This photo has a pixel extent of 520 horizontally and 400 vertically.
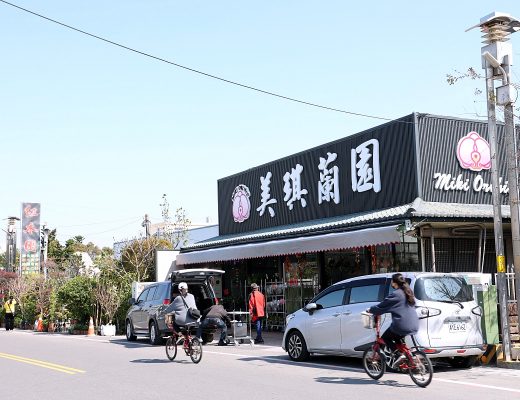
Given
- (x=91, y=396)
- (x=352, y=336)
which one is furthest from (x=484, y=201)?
(x=91, y=396)

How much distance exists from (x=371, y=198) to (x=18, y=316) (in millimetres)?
23183

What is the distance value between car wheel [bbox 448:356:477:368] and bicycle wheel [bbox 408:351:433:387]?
8.83 feet

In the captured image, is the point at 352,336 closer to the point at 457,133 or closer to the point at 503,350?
the point at 503,350

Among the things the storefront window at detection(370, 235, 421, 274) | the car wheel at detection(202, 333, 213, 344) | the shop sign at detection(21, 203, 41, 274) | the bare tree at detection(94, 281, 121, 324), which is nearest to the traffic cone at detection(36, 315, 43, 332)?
the bare tree at detection(94, 281, 121, 324)

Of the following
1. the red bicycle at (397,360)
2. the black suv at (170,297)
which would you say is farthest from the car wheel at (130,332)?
the red bicycle at (397,360)

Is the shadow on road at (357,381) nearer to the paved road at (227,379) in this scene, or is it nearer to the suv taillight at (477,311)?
the paved road at (227,379)

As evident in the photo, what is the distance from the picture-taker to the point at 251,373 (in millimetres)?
12117

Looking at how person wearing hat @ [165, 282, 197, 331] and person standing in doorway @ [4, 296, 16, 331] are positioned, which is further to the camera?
person standing in doorway @ [4, 296, 16, 331]

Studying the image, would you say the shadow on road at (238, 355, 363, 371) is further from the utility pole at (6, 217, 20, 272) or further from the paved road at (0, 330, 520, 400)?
the utility pole at (6, 217, 20, 272)

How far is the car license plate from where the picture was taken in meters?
11.5

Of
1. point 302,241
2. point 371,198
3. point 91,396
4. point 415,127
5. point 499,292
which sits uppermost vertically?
point 415,127

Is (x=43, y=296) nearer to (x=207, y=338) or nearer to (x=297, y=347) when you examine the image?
(x=207, y=338)

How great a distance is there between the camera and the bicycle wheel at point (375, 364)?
1073cm

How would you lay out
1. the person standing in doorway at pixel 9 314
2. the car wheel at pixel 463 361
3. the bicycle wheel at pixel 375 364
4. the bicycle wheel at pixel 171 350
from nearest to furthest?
the bicycle wheel at pixel 375 364 < the car wheel at pixel 463 361 < the bicycle wheel at pixel 171 350 < the person standing in doorway at pixel 9 314
